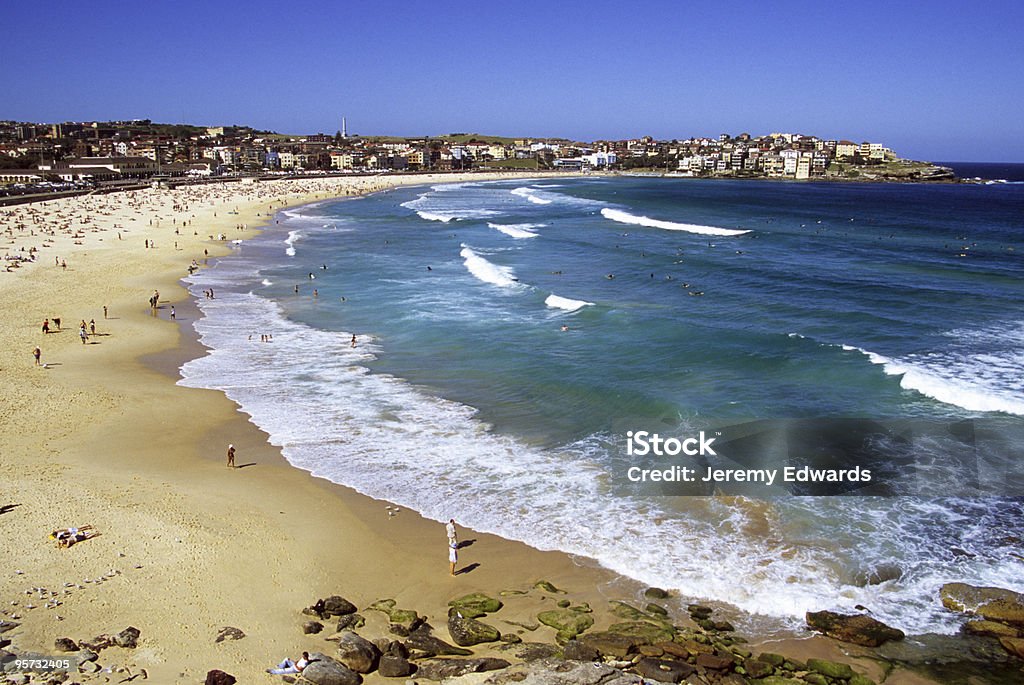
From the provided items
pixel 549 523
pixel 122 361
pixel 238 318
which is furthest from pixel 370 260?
pixel 549 523

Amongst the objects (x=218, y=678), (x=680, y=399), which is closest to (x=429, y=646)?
(x=218, y=678)

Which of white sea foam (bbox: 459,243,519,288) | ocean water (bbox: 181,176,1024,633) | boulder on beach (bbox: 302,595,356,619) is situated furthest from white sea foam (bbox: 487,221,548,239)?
boulder on beach (bbox: 302,595,356,619)

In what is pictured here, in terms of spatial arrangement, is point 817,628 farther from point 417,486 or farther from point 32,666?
point 32,666

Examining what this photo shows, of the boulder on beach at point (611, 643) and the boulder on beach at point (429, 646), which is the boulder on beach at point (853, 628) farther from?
the boulder on beach at point (429, 646)

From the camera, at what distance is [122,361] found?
1055 inches

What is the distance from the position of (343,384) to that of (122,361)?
8770 mm

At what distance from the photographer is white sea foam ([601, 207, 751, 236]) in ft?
212

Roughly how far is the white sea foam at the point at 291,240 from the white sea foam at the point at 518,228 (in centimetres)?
1779

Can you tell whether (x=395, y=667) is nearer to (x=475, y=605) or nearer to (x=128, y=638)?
(x=475, y=605)

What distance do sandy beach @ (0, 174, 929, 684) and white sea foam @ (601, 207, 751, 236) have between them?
Result: 48.8m

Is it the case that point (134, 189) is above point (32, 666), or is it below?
above

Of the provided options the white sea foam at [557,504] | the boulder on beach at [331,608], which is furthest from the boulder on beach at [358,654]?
the white sea foam at [557,504]

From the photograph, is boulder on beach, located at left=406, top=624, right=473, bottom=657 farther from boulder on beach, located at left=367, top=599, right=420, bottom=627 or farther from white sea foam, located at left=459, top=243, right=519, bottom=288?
white sea foam, located at left=459, top=243, right=519, bottom=288

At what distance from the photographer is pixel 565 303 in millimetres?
35625
